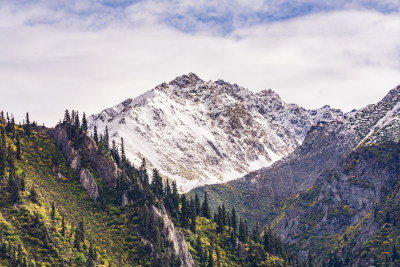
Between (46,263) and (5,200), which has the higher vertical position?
(5,200)

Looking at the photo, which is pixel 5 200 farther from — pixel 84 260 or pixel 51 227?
pixel 84 260

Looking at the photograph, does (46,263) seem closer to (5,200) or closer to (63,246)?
(63,246)

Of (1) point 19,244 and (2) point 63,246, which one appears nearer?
(1) point 19,244

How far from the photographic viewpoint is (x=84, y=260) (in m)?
196

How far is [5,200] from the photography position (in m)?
200

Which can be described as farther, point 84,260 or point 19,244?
point 84,260

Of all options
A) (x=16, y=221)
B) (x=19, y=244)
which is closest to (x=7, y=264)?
(x=19, y=244)

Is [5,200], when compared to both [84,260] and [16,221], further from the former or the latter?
[84,260]

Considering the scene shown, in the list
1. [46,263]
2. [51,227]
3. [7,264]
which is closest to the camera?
[7,264]

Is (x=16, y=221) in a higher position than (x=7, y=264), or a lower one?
higher

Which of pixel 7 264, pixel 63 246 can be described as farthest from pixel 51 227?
pixel 7 264

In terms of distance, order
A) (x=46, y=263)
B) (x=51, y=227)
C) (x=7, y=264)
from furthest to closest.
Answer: (x=51, y=227)
(x=46, y=263)
(x=7, y=264)

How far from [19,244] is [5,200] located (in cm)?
2286

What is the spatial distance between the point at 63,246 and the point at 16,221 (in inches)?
660
